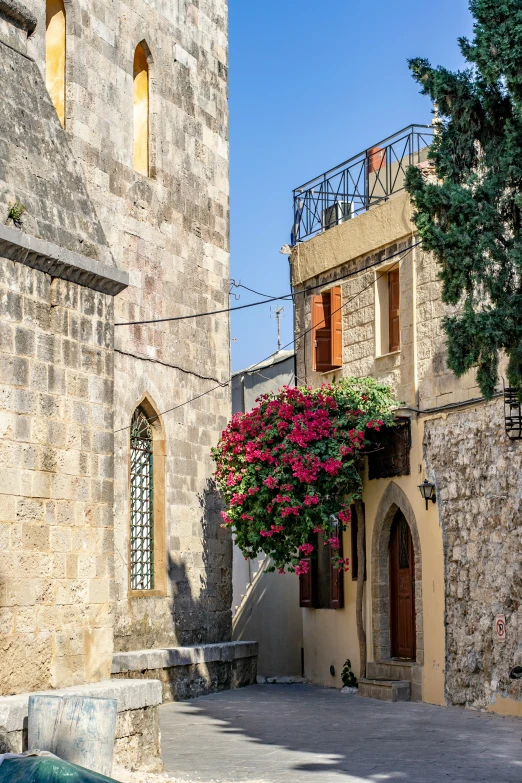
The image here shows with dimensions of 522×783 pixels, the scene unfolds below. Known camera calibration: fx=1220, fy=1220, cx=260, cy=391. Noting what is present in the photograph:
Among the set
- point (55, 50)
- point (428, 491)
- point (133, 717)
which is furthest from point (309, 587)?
point (133, 717)

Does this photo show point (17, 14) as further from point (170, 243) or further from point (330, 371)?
point (330, 371)

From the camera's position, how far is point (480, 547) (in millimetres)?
13812

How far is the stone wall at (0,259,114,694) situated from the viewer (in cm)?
859

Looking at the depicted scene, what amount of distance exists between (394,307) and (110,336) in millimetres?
7106

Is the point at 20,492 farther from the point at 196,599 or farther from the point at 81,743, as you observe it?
the point at 196,599

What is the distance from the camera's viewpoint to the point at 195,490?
16.2 metres

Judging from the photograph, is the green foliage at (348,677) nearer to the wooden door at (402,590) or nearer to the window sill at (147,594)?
the wooden door at (402,590)

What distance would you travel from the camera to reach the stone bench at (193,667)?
14.1 metres

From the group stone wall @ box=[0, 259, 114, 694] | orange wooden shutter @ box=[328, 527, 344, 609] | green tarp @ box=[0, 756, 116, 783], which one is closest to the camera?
green tarp @ box=[0, 756, 116, 783]

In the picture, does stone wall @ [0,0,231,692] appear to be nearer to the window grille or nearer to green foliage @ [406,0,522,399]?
the window grille

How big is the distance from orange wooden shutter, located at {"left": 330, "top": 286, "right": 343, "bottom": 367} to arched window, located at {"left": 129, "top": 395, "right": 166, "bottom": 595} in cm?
296

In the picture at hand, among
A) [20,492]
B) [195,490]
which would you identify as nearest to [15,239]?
[20,492]

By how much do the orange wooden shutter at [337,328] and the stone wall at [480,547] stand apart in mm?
2639

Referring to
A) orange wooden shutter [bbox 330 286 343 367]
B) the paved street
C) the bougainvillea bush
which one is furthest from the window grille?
orange wooden shutter [bbox 330 286 343 367]
